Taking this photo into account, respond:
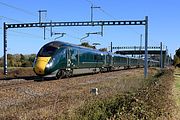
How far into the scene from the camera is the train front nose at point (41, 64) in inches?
1296

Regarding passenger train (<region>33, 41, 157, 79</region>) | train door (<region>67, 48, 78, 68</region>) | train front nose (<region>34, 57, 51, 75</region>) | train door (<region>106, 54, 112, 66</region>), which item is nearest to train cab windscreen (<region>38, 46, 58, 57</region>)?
passenger train (<region>33, 41, 157, 79</region>)

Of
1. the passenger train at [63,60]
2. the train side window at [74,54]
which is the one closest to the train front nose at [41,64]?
the passenger train at [63,60]

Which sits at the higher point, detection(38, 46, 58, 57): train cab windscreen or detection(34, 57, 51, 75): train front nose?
detection(38, 46, 58, 57): train cab windscreen

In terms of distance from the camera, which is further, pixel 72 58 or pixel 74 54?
pixel 74 54

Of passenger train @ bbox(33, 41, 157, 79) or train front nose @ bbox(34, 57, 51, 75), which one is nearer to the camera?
train front nose @ bbox(34, 57, 51, 75)

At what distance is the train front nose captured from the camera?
32.9 m

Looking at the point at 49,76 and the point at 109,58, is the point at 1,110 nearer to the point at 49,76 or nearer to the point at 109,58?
the point at 49,76

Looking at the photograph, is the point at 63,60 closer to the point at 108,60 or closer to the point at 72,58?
the point at 72,58

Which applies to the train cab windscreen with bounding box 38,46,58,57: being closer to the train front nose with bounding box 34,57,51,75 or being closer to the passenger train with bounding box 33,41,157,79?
the passenger train with bounding box 33,41,157,79

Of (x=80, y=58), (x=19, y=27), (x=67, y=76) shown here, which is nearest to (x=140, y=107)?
(x=67, y=76)

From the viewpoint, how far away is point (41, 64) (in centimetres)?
3303

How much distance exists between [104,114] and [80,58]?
1197 inches

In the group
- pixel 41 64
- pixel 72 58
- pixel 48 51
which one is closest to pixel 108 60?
pixel 72 58

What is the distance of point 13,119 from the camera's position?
11.3 m
